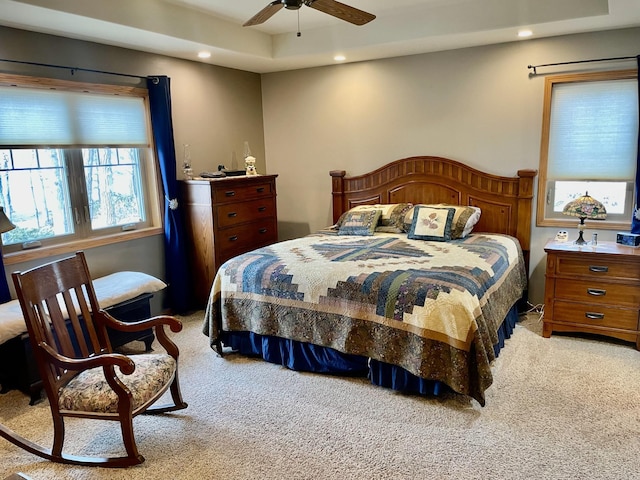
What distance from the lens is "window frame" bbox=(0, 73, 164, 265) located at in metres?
3.30

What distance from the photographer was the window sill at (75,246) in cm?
329

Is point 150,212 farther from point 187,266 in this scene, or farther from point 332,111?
point 332,111

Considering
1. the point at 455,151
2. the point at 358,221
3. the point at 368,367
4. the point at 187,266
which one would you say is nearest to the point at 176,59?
the point at 187,266

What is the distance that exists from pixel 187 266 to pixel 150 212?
616 millimetres

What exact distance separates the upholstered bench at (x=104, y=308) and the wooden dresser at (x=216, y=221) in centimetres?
70

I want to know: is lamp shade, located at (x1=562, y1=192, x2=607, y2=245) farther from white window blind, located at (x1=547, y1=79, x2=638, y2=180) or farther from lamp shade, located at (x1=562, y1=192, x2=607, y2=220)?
white window blind, located at (x1=547, y1=79, x2=638, y2=180)

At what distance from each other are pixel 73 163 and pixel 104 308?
1.24 m

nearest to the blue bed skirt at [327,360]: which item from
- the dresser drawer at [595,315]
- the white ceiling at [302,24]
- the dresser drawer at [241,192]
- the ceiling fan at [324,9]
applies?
the dresser drawer at [595,315]

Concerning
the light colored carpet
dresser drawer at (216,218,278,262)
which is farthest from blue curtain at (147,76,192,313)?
the light colored carpet

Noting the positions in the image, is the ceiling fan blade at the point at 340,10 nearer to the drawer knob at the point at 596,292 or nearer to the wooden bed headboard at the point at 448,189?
the wooden bed headboard at the point at 448,189

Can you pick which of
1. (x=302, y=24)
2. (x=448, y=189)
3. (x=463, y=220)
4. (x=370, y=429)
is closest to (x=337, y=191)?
(x=448, y=189)

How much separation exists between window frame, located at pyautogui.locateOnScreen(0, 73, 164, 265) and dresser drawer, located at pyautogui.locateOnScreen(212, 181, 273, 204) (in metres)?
0.55

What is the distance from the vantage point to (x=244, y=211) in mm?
4609

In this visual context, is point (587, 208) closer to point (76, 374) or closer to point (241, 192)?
point (241, 192)
